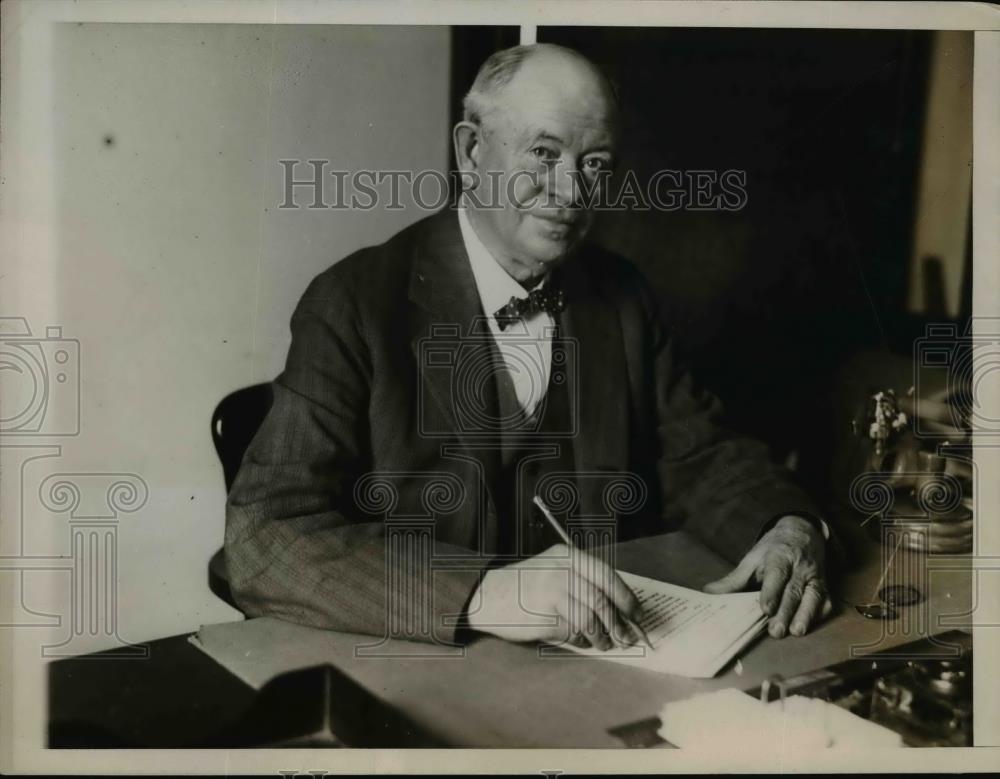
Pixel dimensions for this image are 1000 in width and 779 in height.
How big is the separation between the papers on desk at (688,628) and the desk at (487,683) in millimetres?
25

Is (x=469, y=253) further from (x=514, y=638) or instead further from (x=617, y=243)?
(x=514, y=638)

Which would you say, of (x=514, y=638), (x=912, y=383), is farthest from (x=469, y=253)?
(x=912, y=383)

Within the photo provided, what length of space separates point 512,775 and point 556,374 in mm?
839

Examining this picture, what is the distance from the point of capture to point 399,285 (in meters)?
1.83

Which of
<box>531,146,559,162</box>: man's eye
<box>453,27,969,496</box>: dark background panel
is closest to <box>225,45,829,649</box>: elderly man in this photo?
<box>531,146,559,162</box>: man's eye

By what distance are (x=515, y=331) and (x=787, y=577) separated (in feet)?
2.48

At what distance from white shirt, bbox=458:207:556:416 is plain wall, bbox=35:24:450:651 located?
0.50ft

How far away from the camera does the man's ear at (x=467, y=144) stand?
1.85m

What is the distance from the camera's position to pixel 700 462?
1939 mm

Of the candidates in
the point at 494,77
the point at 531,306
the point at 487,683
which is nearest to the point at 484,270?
the point at 531,306

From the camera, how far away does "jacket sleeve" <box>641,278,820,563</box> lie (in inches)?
75.7

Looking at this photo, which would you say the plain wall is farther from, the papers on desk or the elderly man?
the papers on desk

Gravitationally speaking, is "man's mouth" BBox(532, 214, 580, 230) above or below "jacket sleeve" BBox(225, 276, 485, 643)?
above

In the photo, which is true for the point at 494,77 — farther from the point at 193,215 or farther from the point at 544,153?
the point at 193,215
